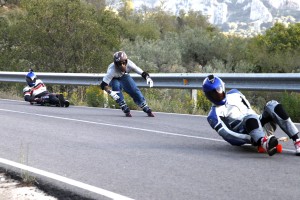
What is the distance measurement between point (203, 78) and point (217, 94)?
6.94 m

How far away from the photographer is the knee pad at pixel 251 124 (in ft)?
25.2

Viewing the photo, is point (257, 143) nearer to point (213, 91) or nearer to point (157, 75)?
point (213, 91)

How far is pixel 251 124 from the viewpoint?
7707mm

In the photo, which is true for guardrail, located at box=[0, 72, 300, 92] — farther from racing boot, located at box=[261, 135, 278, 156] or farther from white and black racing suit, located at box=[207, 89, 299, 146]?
racing boot, located at box=[261, 135, 278, 156]

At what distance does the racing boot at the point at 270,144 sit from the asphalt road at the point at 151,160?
14 centimetres

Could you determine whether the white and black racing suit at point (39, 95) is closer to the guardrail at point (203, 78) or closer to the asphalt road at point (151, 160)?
the guardrail at point (203, 78)

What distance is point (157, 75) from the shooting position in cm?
1692

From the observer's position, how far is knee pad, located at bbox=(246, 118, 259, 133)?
7695mm

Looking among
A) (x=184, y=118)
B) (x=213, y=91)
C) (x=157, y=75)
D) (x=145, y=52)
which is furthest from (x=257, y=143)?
(x=145, y=52)

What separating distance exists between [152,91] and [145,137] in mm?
9801

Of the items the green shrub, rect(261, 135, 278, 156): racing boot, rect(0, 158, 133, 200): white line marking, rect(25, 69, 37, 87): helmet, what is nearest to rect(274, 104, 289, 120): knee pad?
rect(261, 135, 278, 156): racing boot

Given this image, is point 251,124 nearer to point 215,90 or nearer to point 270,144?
point 270,144

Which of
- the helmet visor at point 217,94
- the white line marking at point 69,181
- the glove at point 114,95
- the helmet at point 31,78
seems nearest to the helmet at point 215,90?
the helmet visor at point 217,94

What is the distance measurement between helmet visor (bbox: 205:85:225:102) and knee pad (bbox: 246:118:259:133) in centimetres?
67
